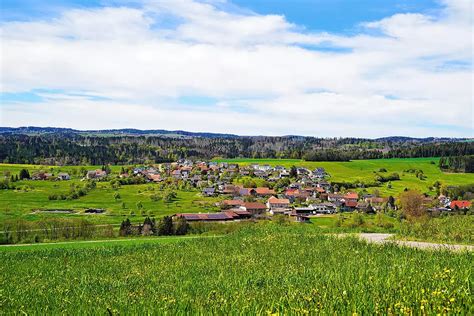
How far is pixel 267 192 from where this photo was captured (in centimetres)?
12525

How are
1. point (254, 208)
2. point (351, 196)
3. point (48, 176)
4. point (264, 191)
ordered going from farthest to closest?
point (48, 176), point (264, 191), point (351, 196), point (254, 208)

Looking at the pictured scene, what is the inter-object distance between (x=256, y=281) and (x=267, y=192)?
115382mm

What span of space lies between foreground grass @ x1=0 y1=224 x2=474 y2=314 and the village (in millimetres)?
51241

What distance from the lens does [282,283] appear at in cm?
982

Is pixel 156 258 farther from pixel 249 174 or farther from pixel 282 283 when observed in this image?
pixel 249 174

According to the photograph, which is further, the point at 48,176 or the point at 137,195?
the point at 48,176

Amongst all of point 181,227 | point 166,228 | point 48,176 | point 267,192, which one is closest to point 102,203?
point 267,192

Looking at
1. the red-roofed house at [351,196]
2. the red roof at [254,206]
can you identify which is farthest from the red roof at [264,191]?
the red-roofed house at [351,196]

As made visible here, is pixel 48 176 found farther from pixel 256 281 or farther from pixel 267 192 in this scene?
pixel 256 281

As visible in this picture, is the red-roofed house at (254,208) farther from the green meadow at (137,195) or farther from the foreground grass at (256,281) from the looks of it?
the foreground grass at (256,281)

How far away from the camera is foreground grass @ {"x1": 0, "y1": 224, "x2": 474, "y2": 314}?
19.6 ft

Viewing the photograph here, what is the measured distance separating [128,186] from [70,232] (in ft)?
A: 285

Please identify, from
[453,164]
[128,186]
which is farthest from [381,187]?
[128,186]

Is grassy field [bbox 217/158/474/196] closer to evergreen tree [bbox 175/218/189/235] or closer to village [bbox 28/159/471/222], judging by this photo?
village [bbox 28/159/471/222]
